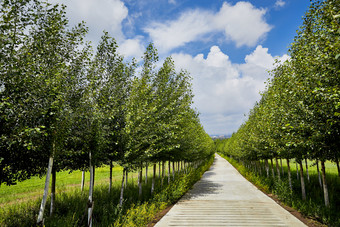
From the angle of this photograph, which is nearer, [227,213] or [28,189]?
[227,213]

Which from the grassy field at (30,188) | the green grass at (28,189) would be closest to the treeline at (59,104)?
the grassy field at (30,188)

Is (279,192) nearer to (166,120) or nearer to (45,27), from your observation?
(166,120)

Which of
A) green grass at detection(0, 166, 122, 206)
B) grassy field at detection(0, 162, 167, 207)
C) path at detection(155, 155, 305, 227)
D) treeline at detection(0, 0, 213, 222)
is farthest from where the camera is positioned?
green grass at detection(0, 166, 122, 206)

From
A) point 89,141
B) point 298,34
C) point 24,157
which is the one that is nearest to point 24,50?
point 24,157

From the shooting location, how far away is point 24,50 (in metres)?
5.86

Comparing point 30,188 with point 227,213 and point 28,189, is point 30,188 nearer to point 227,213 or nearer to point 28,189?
point 28,189

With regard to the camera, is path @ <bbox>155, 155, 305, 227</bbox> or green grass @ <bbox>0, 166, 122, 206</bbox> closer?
path @ <bbox>155, 155, 305, 227</bbox>

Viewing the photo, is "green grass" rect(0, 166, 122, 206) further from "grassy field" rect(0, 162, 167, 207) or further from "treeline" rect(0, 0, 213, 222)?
"treeline" rect(0, 0, 213, 222)

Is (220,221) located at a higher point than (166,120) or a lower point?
lower

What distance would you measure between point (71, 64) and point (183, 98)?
34.3ft

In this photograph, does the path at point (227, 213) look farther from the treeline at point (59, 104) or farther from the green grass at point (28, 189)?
the green grass at point (28, 189)

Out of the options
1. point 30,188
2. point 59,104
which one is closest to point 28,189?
point 30,188

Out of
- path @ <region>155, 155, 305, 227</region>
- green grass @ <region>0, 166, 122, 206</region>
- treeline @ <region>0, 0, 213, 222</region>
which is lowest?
green grass @ <region>0, 166, 122, 206</region>

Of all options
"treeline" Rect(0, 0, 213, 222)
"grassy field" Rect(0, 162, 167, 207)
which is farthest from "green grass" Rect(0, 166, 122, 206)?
"treeline" Rect(0, 0, 213, 222)
